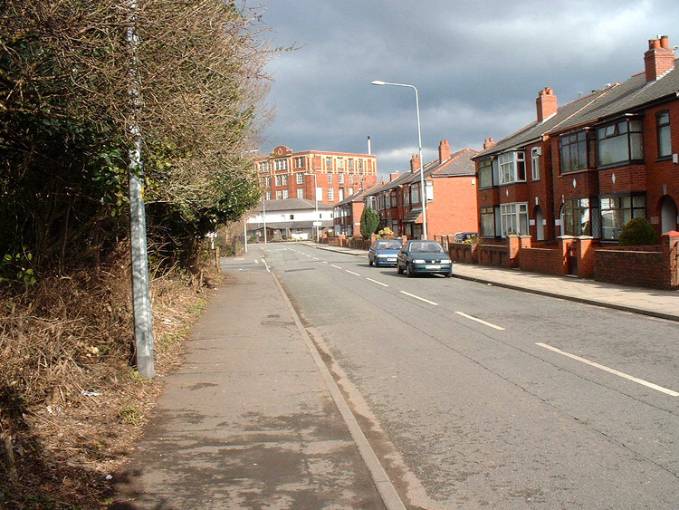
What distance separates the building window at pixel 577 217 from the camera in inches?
1182

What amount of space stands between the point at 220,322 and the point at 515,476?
32.2 feet

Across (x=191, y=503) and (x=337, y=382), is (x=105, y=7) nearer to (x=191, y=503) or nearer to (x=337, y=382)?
(x=191, y=503)

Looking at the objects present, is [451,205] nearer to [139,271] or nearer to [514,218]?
[514,218]

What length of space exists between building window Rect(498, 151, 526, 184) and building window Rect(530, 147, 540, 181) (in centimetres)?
82

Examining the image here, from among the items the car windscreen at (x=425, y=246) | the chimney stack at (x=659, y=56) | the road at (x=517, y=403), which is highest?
the chimney stack at (x=659, y=56)

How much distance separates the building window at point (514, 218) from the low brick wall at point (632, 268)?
15823mm

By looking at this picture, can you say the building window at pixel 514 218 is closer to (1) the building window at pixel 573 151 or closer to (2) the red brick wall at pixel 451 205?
(1) the building window at pixel 573 151

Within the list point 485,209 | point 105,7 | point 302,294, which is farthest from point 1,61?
point 485,209

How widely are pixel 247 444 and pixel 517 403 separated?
3.13 metres

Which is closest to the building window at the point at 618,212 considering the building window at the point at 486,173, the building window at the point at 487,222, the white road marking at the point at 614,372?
the building window at the point at 487,222

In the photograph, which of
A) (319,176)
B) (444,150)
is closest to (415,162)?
(444,150)

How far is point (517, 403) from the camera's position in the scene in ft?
23.2

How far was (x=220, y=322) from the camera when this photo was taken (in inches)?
548

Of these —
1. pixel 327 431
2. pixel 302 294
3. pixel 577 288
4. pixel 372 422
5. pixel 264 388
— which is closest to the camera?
pixel 327 431
